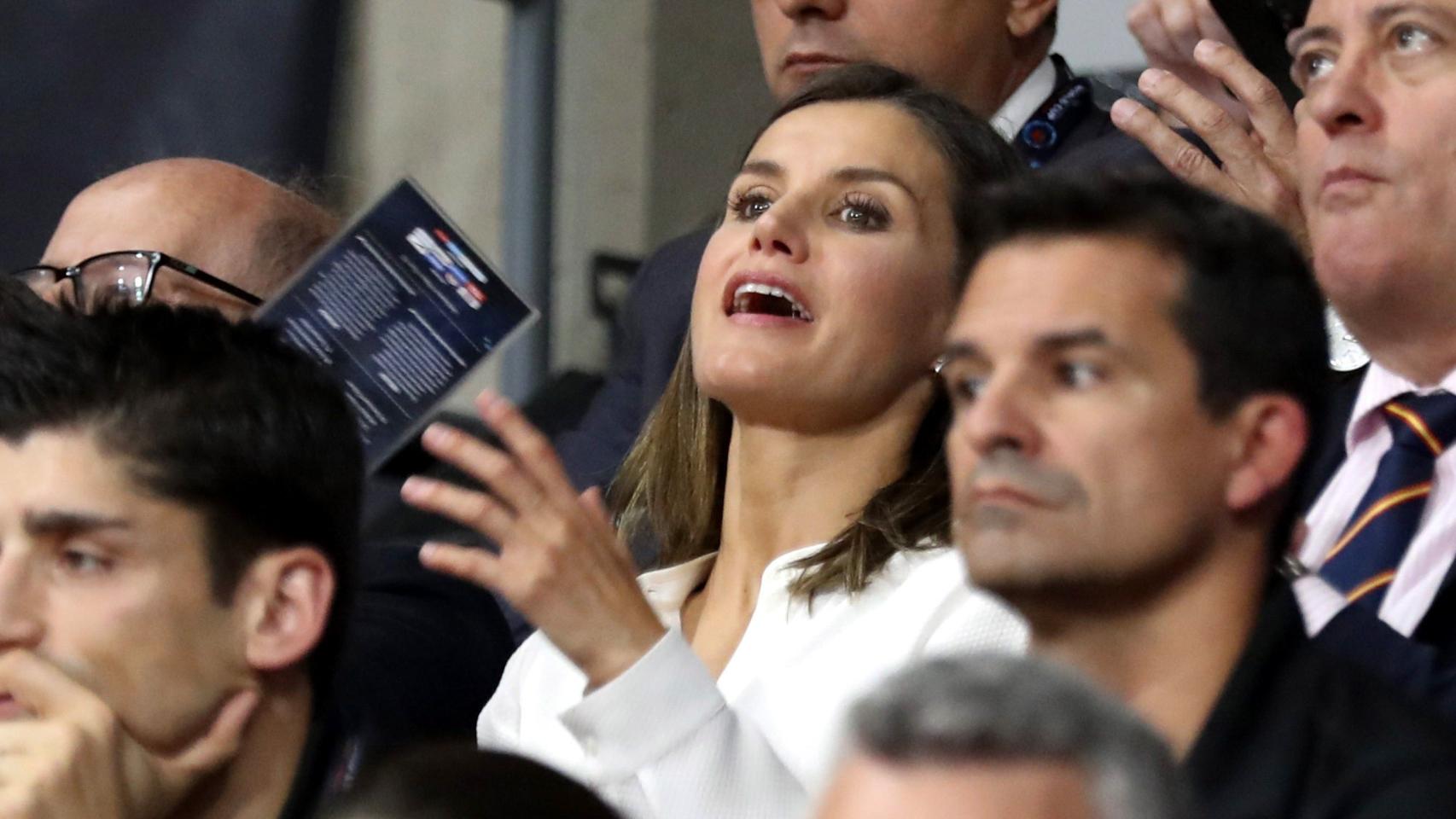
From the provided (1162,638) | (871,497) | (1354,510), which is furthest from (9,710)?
(1354,510)

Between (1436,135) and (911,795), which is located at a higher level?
(911,795)

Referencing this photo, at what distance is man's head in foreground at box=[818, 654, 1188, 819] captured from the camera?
866mm

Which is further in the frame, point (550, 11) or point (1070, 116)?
point (550, 11)

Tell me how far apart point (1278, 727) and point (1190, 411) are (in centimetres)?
19

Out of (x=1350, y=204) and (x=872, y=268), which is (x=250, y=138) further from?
(x=1350, y=204)

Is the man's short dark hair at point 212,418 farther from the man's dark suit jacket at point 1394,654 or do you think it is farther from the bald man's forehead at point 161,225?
the man's dark suit jacket at point 1394,654

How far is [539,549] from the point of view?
1.59 metres

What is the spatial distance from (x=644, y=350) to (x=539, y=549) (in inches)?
40.5


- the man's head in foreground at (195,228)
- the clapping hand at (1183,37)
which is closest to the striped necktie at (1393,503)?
the clapping hand at (1183,37)

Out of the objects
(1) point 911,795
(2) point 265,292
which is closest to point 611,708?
(1) point 911,795

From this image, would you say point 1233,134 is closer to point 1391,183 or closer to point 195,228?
point 1391,183

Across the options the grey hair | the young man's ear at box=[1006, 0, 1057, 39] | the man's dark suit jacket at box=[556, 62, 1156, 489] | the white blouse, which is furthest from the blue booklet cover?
the grey hair

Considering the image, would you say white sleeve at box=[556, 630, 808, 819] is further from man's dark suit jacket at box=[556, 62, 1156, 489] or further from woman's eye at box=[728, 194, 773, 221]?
man's dark suit jacket at box=[556, 62, 1156, 489]

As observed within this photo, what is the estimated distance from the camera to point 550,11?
10.9 ft
